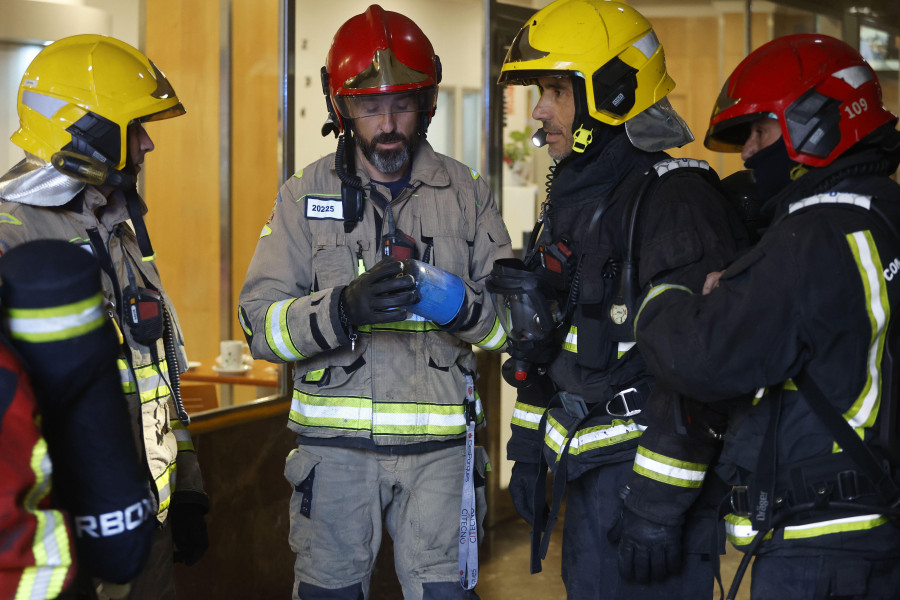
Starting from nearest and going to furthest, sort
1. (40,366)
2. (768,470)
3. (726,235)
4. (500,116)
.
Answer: (40,366) < (768,470) < (726,235) < (500,116)

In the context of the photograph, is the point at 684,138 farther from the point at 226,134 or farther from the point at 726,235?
the point at 226,134

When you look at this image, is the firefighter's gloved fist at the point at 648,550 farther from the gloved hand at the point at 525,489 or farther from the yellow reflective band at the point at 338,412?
the yellow reflective band at the point at 338,412

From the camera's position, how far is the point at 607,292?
236 cm

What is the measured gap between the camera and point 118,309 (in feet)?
7.39

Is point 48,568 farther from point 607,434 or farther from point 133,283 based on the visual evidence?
point 607,434

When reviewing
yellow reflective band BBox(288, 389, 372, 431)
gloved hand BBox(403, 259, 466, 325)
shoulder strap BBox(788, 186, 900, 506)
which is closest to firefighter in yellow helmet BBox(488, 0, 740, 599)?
gloved hand BBox(403, 259, 466, 325)

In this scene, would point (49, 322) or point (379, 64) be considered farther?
point (379, 64)

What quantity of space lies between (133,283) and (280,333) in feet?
1.29

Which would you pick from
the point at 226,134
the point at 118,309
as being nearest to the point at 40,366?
the point at 118,309

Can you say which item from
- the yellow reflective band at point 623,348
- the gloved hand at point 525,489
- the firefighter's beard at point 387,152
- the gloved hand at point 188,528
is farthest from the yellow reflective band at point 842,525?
the gloved hand at point 188,528

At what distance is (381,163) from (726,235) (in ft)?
3.21

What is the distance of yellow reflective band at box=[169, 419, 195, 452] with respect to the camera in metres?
2.51

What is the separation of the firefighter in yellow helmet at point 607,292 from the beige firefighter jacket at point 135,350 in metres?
0.92

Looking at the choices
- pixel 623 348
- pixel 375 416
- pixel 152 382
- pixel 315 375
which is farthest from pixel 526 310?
pixel 152 382
